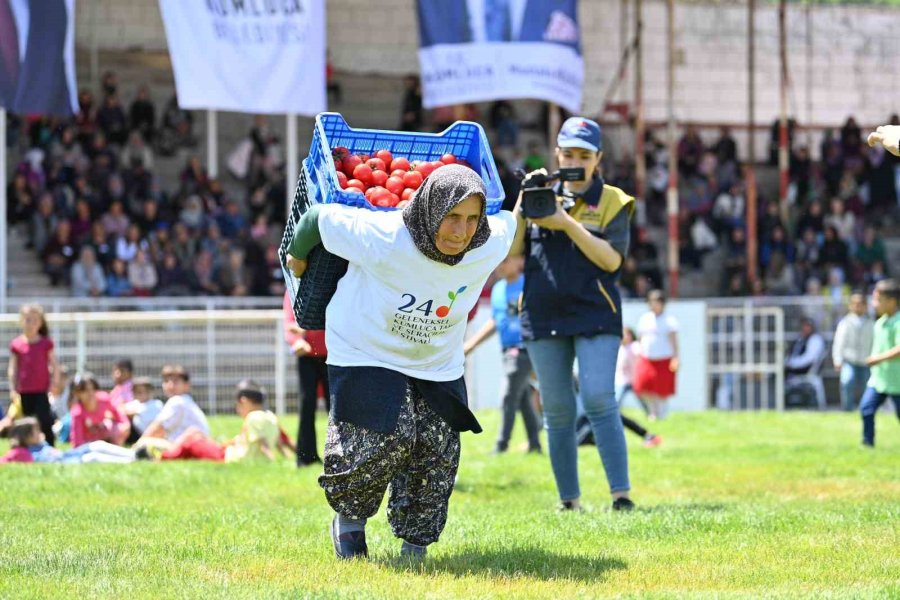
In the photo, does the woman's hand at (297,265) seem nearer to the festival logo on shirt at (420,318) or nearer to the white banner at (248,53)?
the festival logo on shirt at (420,318)

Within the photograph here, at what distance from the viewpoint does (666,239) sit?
2909 centimetres

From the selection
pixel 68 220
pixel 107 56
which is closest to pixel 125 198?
pixel 68 220

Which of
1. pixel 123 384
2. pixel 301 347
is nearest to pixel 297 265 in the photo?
pixel 301 347

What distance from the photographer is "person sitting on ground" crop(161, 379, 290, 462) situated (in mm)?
13000

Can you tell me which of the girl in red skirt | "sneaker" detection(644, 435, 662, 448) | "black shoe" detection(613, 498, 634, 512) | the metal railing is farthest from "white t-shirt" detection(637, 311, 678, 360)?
"black shoe" detection(613, 498, 634, 512)

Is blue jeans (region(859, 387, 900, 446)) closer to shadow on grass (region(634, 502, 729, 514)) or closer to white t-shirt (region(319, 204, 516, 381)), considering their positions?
shadow on grass (region(634, 502, 729, 514))

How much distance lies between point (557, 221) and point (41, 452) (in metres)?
7.24

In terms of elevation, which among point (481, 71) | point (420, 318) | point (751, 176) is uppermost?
point (481, 71)

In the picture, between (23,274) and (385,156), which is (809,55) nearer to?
(23,274)

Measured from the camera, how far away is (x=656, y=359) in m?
19.8

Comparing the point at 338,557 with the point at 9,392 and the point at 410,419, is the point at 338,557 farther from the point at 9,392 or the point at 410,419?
the point at 9,392

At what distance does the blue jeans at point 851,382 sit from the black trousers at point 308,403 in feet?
35.0

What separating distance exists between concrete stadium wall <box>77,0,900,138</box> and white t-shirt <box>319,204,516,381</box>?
22958mm

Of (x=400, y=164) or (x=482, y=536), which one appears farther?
(x=482, y=536)
